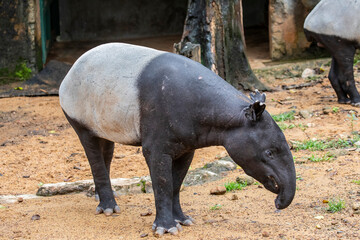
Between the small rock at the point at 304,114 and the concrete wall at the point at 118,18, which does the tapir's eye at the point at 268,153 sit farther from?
the concrete wall at the point at 118,18

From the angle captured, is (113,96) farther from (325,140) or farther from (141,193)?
(325,140)

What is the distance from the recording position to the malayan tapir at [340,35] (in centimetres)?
923

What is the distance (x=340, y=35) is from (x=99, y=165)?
5581 millimetres

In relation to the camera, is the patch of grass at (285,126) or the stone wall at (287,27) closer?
the patch of grass at (285,126)

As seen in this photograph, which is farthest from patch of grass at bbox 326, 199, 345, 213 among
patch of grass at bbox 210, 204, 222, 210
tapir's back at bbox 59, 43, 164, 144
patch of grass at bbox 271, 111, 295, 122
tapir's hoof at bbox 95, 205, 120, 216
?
patch of grass at bbox 271, 111, 295, 122

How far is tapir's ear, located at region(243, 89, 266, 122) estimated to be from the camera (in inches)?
162

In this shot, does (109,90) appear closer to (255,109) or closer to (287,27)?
(255,109)

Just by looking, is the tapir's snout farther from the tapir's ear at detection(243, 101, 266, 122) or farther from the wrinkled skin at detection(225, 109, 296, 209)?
the tapir's ear at detection(243, 101, 266, 122)

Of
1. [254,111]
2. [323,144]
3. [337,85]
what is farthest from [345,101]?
[254,111]

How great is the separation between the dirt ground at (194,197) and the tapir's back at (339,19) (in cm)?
127

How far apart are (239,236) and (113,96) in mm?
1580

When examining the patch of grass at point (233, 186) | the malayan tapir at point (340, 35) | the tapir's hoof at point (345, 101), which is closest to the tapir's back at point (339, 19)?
the malayan tapir at point (340, 35)

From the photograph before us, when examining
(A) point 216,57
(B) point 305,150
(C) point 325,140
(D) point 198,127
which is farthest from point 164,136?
(A) point 216,57

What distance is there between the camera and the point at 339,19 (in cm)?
924
